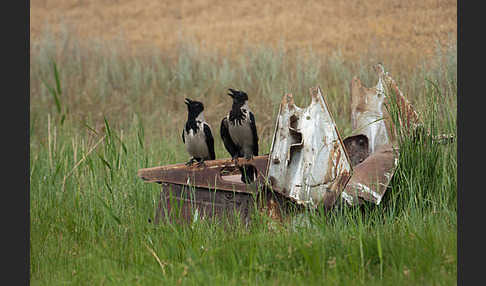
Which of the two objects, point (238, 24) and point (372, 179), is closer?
point (372, 179)

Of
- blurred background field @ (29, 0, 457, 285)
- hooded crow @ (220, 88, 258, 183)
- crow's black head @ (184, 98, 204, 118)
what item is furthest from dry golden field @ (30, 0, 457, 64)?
crow's black head @ (184, 98, 204, 118)

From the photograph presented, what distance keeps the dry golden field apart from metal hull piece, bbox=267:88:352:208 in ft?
10.5

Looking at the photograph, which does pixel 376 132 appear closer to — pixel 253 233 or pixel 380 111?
pixel 380 111

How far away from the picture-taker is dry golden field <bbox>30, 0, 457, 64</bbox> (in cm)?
820

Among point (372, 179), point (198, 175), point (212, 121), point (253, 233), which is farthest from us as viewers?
point (212, 121)

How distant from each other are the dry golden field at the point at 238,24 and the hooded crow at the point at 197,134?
3.08m

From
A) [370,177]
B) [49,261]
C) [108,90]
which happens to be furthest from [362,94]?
[108,90]

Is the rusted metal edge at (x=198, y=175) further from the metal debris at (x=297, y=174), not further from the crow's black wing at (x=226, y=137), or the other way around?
the crow's black wing at (x=226, y=137)

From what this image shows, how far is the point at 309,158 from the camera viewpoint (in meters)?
3.76

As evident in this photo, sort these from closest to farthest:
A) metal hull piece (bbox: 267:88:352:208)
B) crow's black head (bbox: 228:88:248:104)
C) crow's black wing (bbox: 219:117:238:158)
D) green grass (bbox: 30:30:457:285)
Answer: green grass (bbox: 30:30:457:285) < metal hull piece (bbox: 267:88:352:208) < crow's black head (bbox: 228:88:248:104) < crow's black wing (bbox: 219:117:238:158)

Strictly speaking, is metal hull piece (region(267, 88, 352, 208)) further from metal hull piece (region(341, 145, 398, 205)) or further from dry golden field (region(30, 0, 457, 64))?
dry golden field (region(30, 0, 457, 64))

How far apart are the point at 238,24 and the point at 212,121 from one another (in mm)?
3415

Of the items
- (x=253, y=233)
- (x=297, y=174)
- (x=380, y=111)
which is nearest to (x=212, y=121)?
(x=380, y=111)

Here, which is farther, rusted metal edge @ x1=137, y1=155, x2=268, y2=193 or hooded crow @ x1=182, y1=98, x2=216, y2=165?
hooded crow @ x1=182, y1=98, x2=216, y2=165
